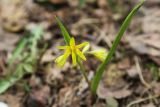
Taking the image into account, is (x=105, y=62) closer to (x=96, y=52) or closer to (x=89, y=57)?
(x=96, y=52)

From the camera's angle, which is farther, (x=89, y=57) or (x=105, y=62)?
(x=89, y=57)

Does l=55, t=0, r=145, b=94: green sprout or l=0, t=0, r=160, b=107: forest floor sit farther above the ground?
l=55, t=0, r=145, b=94: green sprout

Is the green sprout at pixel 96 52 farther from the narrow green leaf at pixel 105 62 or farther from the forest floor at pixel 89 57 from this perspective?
the forest floor at pixel 89 57

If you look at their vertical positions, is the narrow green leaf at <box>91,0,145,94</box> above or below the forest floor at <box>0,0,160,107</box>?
above

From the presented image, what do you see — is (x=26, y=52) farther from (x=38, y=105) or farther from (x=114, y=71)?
(x=114, y=71)

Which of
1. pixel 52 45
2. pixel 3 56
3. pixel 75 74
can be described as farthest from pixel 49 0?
pixel 75 74

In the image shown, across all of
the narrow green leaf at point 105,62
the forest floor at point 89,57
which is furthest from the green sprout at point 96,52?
the forest floor at point 89,57

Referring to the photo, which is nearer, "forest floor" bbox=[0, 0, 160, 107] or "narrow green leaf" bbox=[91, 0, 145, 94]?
"narrow green leaf" bbox=[91, 0, 145, 94]

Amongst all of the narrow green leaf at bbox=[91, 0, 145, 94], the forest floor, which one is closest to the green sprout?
the narrow green leaf at bbox=[91, 0, 145, 94]

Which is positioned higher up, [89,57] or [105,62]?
[105,62]

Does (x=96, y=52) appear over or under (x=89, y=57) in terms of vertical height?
over

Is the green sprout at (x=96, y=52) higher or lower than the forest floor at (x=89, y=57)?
higher

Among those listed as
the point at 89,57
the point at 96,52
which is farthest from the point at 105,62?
the point at 89,57

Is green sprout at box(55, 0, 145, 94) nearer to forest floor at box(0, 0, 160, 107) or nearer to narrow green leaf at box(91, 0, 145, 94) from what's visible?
narrow green leaf at box(91, 0, 145, 94)
